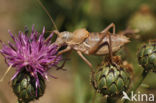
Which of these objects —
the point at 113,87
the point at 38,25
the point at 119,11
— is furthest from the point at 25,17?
the point at 113,87

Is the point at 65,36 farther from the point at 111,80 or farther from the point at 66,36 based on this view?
the point at 111,80

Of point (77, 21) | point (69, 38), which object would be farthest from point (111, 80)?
point (77, 21)

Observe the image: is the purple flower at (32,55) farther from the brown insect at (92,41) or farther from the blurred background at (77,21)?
the blurred background at (77,21)

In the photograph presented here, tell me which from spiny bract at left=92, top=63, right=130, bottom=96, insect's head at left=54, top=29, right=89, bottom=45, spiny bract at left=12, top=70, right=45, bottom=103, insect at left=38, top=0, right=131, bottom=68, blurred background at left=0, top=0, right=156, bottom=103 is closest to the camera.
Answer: spiny bract at left=92, top=63, right=130, bottom=96

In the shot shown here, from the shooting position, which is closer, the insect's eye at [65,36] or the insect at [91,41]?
the insect at [91,41]

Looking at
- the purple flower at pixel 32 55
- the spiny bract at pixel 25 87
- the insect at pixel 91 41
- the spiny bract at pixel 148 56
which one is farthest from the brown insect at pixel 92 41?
the spiny bract at pixel 25 87

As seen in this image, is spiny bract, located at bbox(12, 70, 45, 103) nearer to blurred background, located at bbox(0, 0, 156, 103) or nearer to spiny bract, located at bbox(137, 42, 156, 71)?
blurred background, located at bbox(0, 0, 156, 103)

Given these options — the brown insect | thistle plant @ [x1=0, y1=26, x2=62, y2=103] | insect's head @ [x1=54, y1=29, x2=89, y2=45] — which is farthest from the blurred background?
thistle plant @ [x1=0, y1=26, x2=62, y2=103]
